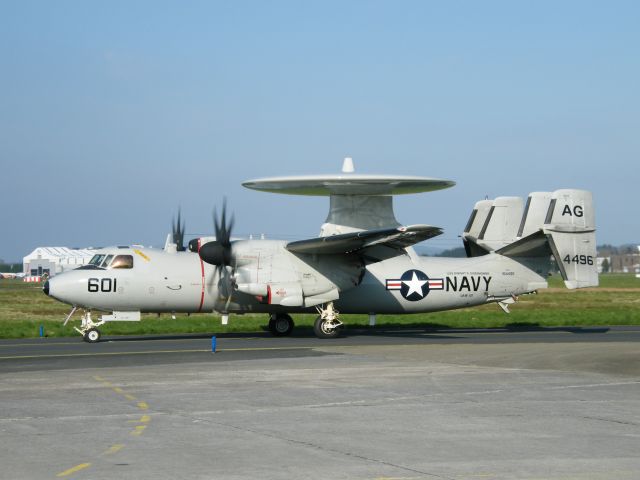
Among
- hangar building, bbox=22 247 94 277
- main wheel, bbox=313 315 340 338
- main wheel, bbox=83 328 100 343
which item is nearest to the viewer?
main wheel, bbox=83 328 100 343

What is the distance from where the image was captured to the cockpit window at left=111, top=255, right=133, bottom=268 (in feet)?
101

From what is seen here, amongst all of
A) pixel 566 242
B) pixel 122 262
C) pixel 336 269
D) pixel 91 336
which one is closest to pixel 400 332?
pixel 336 269

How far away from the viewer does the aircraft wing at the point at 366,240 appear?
28.7 m

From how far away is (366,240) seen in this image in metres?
30.2

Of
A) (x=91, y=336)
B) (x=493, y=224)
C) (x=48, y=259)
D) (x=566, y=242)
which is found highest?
(x=48, y=259)

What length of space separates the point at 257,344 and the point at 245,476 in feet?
63.2

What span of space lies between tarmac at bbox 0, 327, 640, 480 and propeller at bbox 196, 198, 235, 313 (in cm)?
488

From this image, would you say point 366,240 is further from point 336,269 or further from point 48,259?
point 48,259

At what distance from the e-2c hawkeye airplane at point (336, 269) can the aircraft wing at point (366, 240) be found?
39 mm

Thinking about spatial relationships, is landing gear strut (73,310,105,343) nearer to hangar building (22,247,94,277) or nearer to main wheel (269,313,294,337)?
main wheel (269,313,294,337)

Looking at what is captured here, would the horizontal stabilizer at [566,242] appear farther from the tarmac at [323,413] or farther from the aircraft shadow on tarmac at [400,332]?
the tarmac at [323,413]

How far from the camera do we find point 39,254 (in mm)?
172750

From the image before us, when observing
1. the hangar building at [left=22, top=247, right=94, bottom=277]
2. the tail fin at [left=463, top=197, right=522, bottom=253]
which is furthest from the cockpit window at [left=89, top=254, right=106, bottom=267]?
the hangar building at [left=22, top=247, right=94, bottom=277]

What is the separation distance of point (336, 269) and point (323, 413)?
17445 millimetres
